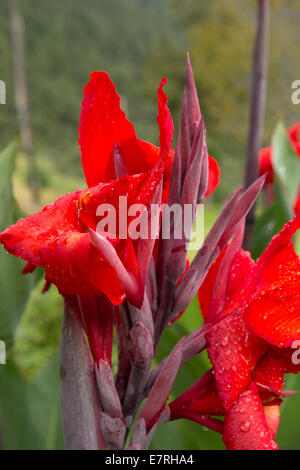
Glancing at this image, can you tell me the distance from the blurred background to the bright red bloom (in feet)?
0.73

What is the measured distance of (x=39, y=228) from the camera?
0.31 meters

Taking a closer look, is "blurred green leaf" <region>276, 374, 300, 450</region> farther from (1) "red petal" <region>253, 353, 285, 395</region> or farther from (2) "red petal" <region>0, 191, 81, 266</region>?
(2) "red petal" <region>0, 191, 81, 266</region>

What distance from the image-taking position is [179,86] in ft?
34.0

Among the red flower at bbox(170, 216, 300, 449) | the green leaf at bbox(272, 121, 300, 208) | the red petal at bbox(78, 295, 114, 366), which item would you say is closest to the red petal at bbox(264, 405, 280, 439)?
the red flower at bbox(170, 216, 300, 449)

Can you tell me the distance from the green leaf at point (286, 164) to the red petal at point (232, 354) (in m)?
0.45

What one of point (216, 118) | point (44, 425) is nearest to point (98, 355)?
point (44, 425)

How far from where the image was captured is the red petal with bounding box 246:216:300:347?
333 mm

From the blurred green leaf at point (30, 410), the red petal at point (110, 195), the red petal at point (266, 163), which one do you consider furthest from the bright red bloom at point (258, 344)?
the red petal at point (266, 163)

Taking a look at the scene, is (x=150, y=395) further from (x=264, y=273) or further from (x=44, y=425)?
(x=44, y=425)

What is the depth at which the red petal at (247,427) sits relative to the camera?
319 millimetres

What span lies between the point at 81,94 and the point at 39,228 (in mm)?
13010

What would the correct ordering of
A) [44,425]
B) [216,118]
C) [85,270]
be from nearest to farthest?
[85,270] → [44,425] → [216,118]

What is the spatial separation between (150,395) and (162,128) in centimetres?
17

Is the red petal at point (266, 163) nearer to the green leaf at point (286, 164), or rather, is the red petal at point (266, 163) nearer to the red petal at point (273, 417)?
the green leaf at point (286, 164)
